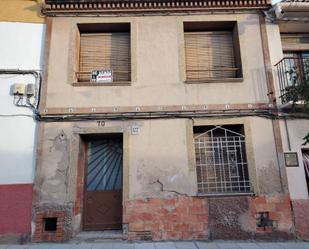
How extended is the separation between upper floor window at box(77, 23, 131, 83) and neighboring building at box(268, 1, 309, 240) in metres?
3.75

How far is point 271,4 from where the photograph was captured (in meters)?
6.64

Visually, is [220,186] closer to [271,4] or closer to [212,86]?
[212,86]

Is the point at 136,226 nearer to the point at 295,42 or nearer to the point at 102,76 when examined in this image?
the point at 102,76

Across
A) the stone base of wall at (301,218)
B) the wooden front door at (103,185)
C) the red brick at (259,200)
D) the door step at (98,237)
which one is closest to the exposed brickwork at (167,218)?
the door step at (98,237)

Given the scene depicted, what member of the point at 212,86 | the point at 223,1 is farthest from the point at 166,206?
the point at 223,1

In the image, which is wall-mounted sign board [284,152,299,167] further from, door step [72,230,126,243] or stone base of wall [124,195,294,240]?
door step [72,230,126,243]

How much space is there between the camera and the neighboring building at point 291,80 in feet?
18.5

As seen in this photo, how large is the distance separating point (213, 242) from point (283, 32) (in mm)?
5792

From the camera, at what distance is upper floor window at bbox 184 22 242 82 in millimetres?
6656

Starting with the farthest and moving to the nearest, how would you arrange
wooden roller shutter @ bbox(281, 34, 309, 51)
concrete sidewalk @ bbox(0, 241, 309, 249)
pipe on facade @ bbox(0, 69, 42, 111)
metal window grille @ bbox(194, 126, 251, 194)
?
1. wooden roller shutter @ bbox(281, 34, 309, 51)
2. pipe on facade @ bbox(0, 69, 42, 111)
3. metal window grille @ bbox(194, 126, 251, 194)
4. concrete sidewalk @ bbox(0, 241, 309, 249)

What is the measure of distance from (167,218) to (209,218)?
3.00ft

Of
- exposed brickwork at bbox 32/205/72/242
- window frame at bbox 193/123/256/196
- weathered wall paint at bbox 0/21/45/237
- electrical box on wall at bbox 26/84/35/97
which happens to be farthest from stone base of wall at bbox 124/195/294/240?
electrical box on wall at bbox 26/84/35/97

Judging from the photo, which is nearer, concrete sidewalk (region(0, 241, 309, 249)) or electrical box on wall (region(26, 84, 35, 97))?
concrete sidewalk (region(0, 241, 309, 249))

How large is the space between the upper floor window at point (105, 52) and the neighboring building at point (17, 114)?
41.0 inches
